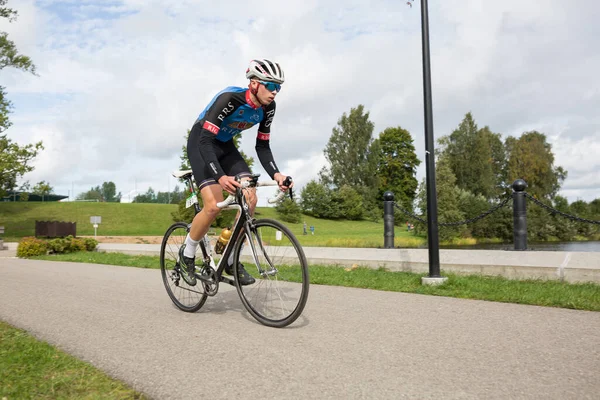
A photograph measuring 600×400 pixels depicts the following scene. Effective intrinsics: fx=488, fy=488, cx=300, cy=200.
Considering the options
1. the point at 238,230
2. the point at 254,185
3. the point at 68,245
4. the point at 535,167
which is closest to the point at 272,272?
the point at 238,230

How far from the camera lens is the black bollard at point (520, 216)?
25.9 feet

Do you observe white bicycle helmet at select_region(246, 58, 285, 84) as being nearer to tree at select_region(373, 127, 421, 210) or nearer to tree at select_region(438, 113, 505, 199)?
tree at select_region(438, 113, 505, 199)

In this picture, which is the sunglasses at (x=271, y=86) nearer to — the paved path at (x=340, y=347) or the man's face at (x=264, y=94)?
the man's face at (x=264, y=94)

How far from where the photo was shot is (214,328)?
410cm

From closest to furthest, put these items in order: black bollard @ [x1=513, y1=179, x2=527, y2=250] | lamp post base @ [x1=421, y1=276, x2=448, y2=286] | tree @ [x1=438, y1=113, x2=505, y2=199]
A: lamp post base @ [x1=421, y1=276, x2=448, y2=286]
black bollard @ [x1=513, y1=179, x2=527, y2=250]
tree @ [x1=438, y1=113, x2=505, y2=199]

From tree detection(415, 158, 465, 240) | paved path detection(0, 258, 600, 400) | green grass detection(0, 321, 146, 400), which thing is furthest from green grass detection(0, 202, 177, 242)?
green grass detection(0, 321, 146, 400)

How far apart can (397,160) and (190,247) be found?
68.1 metres

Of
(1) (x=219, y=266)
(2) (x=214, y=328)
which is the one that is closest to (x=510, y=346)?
(2) (x=214, y=328)

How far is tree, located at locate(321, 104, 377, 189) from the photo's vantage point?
213 ft

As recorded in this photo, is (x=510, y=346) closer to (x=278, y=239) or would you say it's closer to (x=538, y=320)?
(x=538, y=320)

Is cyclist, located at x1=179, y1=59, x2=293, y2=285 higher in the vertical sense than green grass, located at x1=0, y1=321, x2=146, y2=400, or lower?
higher

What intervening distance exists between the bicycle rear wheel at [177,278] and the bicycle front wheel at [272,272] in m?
0.71

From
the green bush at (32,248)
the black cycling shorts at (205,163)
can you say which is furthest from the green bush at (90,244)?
the black cycling shorts at (205,163)

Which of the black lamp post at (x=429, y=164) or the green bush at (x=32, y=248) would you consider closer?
the black lamp post at (x=429, y=164)
